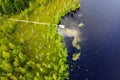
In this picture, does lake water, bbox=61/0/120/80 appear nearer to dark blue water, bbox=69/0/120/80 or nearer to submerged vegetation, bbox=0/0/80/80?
dark blue water, bbox=69/0/120/80

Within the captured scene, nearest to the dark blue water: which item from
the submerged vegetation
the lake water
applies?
the lake water

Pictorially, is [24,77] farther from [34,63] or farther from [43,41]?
[43,41]

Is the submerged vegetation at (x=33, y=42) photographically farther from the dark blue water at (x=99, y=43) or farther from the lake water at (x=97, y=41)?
the dark blue water at (x=99, y=43)

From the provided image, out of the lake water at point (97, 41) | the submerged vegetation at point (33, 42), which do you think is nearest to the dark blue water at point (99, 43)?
the lake water at point (97, 41)

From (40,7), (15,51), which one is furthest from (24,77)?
(40,7)

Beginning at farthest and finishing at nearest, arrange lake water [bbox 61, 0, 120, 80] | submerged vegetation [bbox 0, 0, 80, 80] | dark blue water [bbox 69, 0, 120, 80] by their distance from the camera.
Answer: lake water [bbox 61, 0, 120, 80] < dark blue water [bbox 69, 0, 120, 80] < submerged vegetation [bbox 0, 0, 80, 80]

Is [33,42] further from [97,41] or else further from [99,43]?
[99,43]
